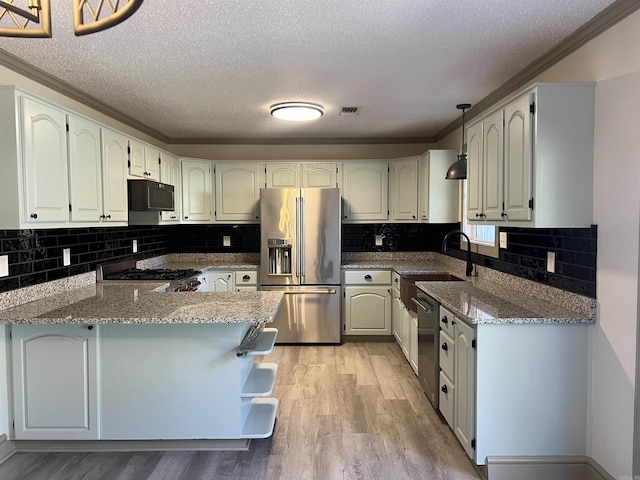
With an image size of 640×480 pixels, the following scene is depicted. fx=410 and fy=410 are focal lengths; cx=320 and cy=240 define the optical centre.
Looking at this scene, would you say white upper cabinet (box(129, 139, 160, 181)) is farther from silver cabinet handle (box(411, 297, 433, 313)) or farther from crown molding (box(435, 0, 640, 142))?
crown molding (box(435, 0, 640, 142))

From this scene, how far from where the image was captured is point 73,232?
326cm

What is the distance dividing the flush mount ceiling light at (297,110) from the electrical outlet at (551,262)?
218 centimetres

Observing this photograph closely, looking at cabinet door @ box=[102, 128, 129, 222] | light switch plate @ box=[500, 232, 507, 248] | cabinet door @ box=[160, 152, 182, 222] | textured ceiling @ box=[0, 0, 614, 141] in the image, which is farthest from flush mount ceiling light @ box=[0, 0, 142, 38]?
cabinet door @ box=[160, 152, 182, 222]

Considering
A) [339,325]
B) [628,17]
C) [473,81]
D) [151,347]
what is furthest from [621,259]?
[339,325]

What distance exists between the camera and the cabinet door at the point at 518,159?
222cm

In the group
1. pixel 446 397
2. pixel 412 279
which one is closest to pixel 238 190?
pixel 412 279

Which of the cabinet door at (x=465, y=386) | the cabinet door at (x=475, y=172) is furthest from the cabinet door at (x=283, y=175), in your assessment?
the cabinet door at (x=465, y=386)

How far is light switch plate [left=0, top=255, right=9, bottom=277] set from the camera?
2455 mm

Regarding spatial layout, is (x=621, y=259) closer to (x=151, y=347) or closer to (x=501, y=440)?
(x=501, y=440)

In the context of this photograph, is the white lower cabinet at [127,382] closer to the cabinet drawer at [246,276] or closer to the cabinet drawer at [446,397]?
the cabinet drawer at [446,397]

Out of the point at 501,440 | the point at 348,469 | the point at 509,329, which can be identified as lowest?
the point at 348,469

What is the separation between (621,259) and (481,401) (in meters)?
0.99

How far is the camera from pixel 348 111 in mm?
3785

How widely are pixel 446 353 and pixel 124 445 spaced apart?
208 cm
